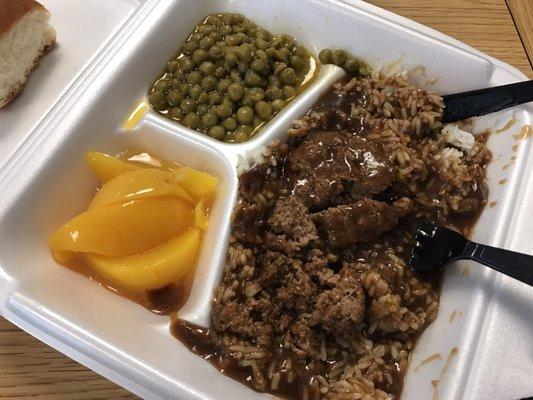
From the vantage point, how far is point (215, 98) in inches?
113

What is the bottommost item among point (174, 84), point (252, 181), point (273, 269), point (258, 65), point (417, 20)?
point (273, 269)

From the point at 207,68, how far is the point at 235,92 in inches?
9.3

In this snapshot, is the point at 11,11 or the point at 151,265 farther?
the point at 11,11

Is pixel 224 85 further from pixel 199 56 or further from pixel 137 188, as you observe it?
pixel 137 188

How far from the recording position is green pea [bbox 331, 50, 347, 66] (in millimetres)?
2893

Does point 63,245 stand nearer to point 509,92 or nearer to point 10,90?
point 10,90

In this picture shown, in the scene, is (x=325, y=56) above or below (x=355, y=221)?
above

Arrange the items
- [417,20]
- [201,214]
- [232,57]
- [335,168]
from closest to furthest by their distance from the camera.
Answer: [335,168] < [201,214] < [232,57] < [417,20]

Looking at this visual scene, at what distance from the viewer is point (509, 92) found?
247 cm

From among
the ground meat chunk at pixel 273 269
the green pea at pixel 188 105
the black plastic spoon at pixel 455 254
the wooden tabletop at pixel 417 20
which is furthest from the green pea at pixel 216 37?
the black plastic spoon at pixel 455 254

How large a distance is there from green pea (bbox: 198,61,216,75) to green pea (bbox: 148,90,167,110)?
0.27 meters

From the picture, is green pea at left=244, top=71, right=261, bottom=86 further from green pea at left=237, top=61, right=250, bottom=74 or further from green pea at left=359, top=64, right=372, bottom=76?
green pea at left=359, top=64, right=372, bottom=76

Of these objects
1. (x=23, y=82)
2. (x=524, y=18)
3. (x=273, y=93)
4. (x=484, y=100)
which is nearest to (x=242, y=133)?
(x=273, y=93)

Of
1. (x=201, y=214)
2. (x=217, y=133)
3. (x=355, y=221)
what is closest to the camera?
(x=355, y=221)
